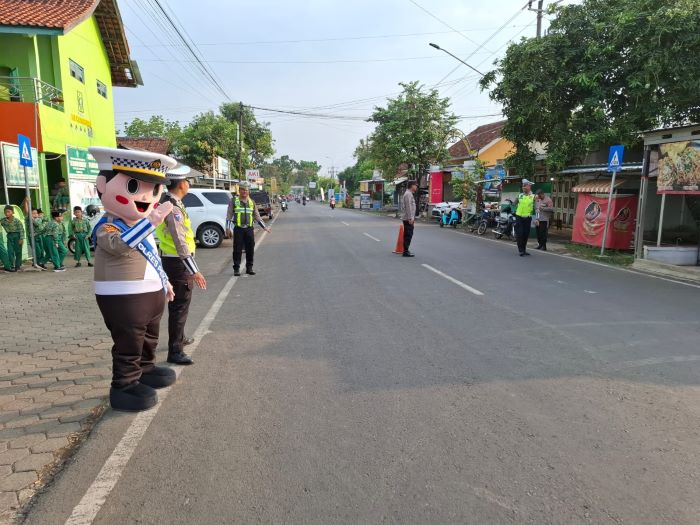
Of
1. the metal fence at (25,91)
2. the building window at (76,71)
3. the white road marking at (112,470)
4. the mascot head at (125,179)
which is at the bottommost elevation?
the white road marking at (112,470)

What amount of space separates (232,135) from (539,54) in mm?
30415

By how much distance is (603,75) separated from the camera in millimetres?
14805

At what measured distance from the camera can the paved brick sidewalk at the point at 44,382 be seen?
3088 millimetres

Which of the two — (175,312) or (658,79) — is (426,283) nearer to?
(175,312)

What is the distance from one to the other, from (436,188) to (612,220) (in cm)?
2069

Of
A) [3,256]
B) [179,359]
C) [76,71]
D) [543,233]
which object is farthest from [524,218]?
[76,71]

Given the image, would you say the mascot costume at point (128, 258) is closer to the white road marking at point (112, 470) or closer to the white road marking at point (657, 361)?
the white road marking at point (112, 470)

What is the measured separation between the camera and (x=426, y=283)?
8766 millimetres

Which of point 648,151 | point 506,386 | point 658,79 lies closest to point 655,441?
point 506,386

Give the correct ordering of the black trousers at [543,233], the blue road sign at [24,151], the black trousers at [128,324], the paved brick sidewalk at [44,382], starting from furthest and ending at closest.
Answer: the black trousers at [543,233], the blue road sign at [24,151], the black trousers at [128,324], the paved brick sidewalk at [44,382]

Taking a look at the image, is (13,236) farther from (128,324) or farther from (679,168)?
(679,168)

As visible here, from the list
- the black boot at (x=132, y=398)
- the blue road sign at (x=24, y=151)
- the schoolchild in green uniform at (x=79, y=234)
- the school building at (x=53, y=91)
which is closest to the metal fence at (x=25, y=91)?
the school building at (x=53, y=91)

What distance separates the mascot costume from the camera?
3.55 meters

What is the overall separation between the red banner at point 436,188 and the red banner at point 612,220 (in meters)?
18.7
